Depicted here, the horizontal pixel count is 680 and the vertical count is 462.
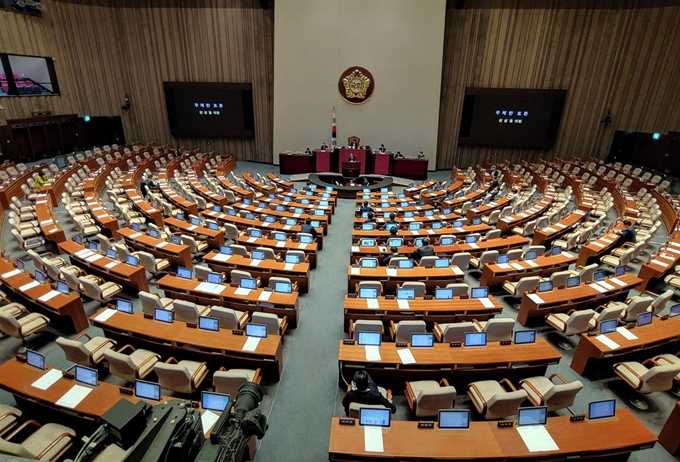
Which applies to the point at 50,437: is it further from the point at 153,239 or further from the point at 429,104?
the point at 429,104

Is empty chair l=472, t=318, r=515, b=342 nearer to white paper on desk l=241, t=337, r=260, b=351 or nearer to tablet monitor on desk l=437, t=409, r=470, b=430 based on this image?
tablet monitor on desk l=437, t=409, r=470, b=430

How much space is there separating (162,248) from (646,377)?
9598 millimetres

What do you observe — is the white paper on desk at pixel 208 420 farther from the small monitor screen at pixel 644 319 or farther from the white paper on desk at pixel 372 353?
the small monitor screen at pixel 644 319

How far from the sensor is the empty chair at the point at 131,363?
506cm

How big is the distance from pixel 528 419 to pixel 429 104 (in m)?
19.8

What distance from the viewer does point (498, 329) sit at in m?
5.93

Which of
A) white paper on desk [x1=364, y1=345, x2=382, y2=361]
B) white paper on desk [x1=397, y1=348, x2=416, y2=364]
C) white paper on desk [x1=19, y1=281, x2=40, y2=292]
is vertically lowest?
white paper on desk [x1=397, y1=348, x2=416, y2=364]

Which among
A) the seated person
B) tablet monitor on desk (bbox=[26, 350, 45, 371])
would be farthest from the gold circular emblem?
tablet monitor on desk (bbox=[26, 350, 45, 371])

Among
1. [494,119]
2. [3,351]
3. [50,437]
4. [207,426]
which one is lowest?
[3,351]

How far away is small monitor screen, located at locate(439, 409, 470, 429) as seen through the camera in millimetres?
4066

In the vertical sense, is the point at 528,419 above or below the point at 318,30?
below

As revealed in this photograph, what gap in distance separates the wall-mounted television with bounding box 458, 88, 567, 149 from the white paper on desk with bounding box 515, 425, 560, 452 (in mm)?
20197

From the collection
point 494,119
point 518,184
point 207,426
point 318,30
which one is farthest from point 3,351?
point 494,119

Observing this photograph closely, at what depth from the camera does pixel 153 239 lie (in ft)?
30.8
